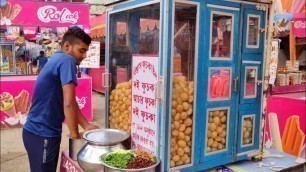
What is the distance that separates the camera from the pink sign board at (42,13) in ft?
22.4

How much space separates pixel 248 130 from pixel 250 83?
460 millimetres

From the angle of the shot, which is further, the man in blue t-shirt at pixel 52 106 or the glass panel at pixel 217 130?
the glass panel at pixel 217 130

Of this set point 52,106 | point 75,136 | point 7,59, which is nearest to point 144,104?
point 75,136

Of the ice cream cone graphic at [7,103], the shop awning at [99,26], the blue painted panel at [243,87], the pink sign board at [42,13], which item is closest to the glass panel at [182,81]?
the blue painted panel at [243,87]

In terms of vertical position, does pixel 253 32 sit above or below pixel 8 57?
above

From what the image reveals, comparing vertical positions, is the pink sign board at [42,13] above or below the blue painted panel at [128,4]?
above

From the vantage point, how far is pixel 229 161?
294cm

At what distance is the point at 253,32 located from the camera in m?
2.94

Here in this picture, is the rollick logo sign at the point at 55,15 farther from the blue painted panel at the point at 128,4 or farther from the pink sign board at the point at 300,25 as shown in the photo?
the pink sign board at the point at 300,25

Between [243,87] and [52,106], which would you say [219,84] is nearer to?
[243,87]

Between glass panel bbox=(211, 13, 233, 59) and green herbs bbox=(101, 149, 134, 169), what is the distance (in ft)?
3.47

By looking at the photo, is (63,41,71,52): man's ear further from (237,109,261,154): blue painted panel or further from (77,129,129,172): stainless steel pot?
(237,109,261,154): blue painted panel

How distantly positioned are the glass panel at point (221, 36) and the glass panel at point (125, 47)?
1.63ft

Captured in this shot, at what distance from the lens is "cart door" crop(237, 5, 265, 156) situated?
113 inches
